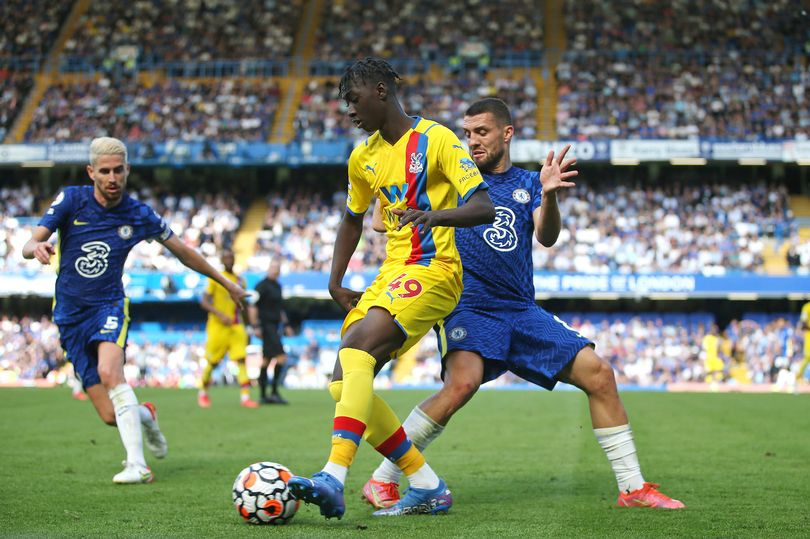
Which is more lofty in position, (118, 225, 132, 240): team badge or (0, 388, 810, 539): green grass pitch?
(118, 225, 132, 240): team badge

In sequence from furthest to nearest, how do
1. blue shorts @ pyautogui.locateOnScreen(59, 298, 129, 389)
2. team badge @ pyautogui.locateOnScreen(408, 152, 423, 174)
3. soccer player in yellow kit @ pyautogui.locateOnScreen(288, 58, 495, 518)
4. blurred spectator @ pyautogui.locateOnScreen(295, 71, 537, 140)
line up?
blurred spectator @ pyautogui.locateOnScreen(295, 71, 537, 140)
blue shorts @ pyautogui.locateOnScreen(59, 298, 129, 389)
team badge @ pyautogui.locateOnScreen(408, 152, 423, 174)
soccer player in yellow kit @ pyautogui.locateOnScreen(288, 58, 495, 518)

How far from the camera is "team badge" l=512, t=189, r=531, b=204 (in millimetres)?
6504

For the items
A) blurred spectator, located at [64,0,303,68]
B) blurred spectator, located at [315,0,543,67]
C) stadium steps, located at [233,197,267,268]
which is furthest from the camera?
blurred spectator, located at [64,0,303,68]

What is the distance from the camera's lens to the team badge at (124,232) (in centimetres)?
773

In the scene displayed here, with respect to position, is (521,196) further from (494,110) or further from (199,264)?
(199,264)

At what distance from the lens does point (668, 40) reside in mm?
39219

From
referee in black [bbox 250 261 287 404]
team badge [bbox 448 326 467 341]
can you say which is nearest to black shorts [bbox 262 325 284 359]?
referee in black [bbox 250 261 287 404]

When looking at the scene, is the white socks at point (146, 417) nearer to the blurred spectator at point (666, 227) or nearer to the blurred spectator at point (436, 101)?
the blurred spectator at point (666, 227)

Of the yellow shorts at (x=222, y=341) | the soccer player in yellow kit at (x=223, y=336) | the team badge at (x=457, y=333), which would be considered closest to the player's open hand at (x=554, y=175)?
the team badge at (x=457, y=333)

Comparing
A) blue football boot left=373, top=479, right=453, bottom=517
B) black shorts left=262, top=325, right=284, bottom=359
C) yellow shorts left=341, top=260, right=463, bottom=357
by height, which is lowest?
blue football boot left=373, top=479, right=453, bottom=517

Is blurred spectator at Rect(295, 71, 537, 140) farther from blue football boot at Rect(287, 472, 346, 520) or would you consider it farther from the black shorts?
blue football boot at Rect(287, 472, 346, 520)

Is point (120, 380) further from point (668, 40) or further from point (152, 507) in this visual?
point (668, 40)

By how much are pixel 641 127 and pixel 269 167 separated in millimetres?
13167

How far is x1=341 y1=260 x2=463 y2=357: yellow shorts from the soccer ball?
0.85 m
